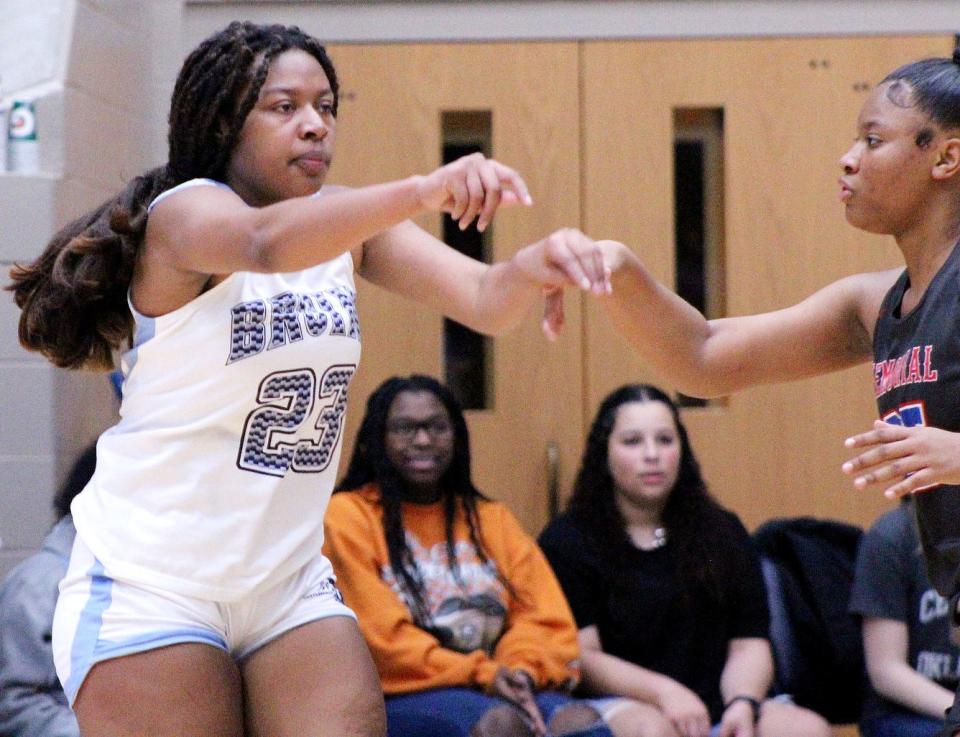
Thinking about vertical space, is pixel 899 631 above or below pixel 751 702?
above

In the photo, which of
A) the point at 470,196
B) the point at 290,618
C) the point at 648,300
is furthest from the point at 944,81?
the point at 290,618

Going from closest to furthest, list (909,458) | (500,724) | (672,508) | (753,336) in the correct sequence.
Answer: (909,458) < (753,336) < (500,724) < (672,508)

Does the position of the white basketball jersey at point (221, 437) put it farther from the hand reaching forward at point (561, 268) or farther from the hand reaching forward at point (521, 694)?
the hand reaching forward at point (521, 694)

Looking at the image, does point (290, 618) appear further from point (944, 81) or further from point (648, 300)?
point (944, 81)

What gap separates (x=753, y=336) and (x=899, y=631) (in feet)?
5.68

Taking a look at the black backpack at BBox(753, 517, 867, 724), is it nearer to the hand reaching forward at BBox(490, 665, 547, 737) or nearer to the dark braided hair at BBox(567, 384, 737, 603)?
the dark braided hair at BBox(567, 384, 737, 603)

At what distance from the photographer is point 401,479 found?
177 inches

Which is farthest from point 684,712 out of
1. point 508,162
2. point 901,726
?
point 508,162

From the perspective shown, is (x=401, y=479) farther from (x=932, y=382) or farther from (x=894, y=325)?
(x=932, y=382)

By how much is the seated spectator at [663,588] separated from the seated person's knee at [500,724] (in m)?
0.34

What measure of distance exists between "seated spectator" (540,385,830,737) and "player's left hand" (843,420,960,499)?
2023mm

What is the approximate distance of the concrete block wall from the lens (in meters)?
4.39

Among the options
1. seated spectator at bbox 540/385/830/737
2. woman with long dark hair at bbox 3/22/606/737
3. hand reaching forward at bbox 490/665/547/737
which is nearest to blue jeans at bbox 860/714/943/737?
seated spectator at bbox 540/385/830/737

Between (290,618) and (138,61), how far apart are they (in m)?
2.94
